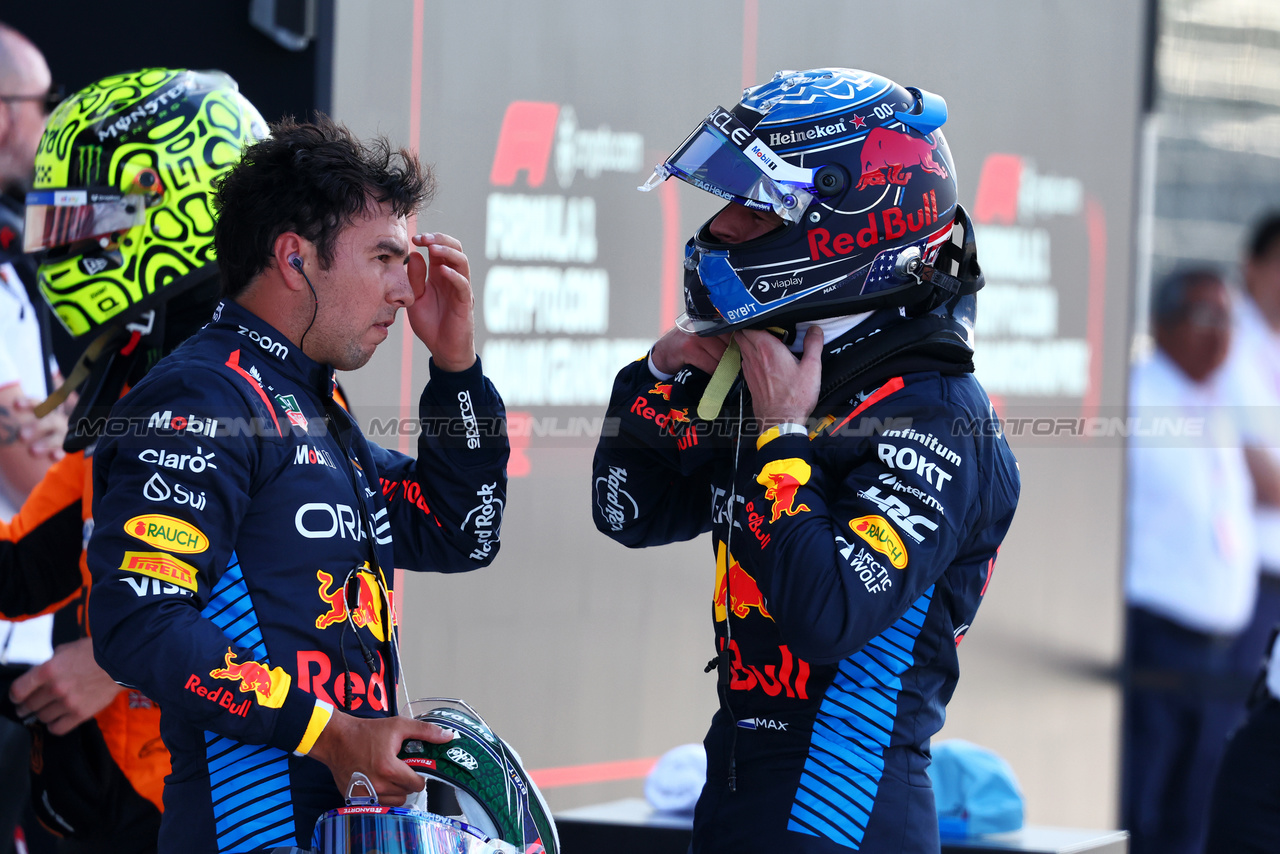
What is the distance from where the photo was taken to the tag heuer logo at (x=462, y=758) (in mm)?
1750

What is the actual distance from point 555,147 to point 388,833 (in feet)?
9.01

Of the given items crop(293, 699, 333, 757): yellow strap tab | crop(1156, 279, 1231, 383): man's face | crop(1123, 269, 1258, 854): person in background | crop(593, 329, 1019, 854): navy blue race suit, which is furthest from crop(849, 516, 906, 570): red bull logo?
crop(1156, 279, 1231, 383): man's face

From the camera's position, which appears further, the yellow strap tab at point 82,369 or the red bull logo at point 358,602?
the yellow strap tab at point 82,369

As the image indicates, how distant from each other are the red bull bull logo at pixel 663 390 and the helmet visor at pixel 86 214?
995 mm

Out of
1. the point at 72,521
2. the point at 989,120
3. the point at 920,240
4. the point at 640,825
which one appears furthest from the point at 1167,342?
the point at 72,521

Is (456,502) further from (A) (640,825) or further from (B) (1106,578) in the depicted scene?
(B) (1106,578)

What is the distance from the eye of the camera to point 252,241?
1.94m

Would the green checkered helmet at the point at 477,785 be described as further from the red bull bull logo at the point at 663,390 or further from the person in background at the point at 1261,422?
the person in background at the point at 1261,422

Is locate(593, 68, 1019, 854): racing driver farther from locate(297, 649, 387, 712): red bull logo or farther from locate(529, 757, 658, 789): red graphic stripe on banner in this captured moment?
Result: locate(529, 757, 658, 789): red graphic stripe on banner

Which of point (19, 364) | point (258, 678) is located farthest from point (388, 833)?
point (19, 364)

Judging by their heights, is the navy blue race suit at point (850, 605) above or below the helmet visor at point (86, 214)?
below

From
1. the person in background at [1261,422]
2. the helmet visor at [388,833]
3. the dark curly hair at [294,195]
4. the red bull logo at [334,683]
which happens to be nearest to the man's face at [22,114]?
the dark curly hair at [294,195]

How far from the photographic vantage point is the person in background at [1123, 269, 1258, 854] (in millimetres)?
6312

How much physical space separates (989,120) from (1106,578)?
2.11m
